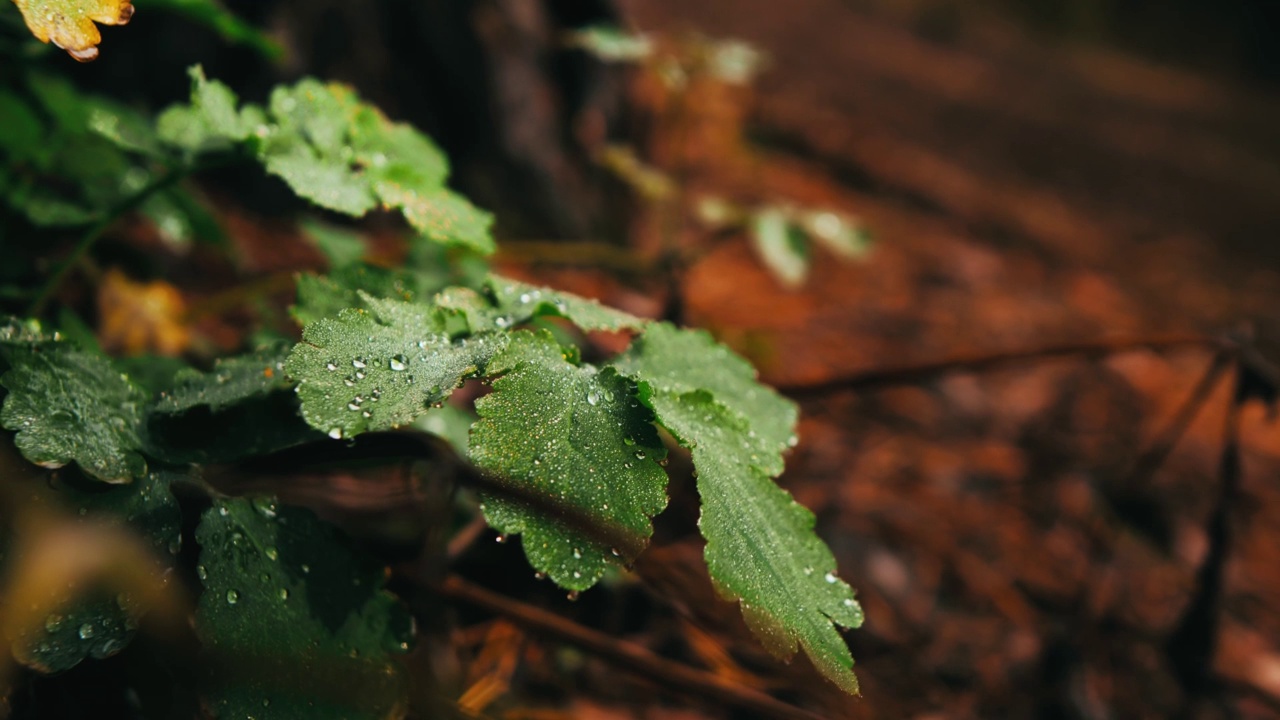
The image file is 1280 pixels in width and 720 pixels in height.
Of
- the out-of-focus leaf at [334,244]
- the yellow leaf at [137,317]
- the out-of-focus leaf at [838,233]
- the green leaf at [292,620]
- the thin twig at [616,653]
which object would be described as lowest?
the yellow leaf at [137,317]

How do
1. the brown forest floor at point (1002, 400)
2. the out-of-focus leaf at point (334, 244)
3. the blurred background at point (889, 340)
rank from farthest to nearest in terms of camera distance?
1. the brown forest floor at point (1002, 400)
2. the blurred background at point (889, 340)
3. the out-of-focus leaf at point (334, 244)

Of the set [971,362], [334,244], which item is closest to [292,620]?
[334,244]

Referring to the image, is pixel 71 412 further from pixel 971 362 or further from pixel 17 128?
pixel 971 362

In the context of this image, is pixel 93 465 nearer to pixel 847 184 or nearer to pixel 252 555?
pixel 252 555

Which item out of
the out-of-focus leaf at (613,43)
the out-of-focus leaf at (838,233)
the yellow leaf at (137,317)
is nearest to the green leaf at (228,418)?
the yellow leaf at (137,317)

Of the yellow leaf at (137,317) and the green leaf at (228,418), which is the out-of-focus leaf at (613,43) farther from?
the green leaf at (228,418)

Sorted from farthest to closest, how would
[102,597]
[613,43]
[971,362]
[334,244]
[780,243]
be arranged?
[780,243] → [613,43] → [971,362] → [334,244] → [102,597]

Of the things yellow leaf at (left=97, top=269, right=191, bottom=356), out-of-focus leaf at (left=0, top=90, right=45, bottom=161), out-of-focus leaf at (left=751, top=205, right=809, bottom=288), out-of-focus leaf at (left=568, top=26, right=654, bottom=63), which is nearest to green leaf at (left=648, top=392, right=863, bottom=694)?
out-of-focus leaf at (left=0, top=90, right=45, bottom=161)
